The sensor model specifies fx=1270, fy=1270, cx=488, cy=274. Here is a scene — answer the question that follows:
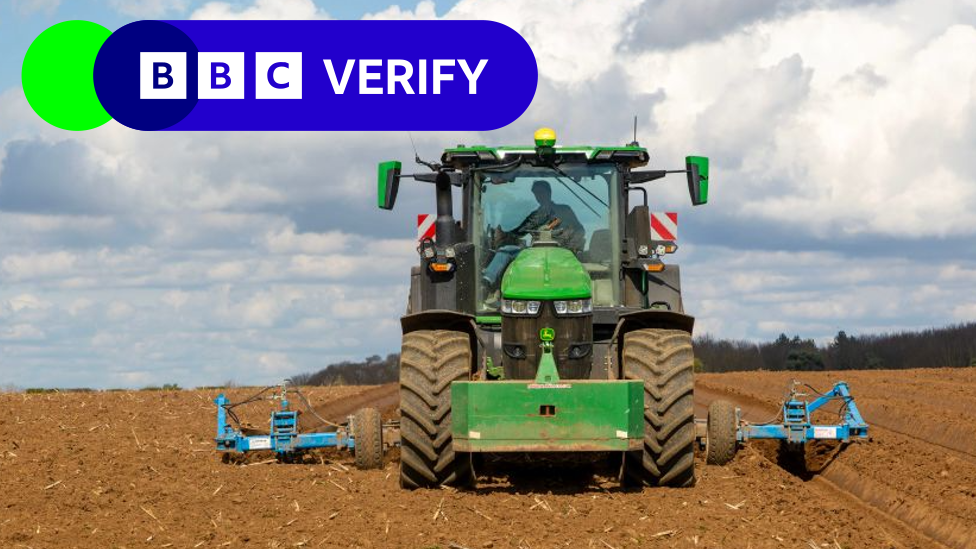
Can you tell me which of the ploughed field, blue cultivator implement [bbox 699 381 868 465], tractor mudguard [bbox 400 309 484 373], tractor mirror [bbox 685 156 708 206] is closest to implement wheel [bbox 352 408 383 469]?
the ploughed field

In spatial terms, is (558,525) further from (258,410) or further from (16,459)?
(258,410)

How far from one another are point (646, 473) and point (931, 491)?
129 inches

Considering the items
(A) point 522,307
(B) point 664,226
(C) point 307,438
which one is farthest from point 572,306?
(C) point 307,438

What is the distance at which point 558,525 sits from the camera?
954cm

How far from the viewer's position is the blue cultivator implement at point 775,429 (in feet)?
42.2

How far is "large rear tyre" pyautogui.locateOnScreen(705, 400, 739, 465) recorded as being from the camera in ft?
42.1

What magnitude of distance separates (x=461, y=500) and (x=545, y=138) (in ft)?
12.6

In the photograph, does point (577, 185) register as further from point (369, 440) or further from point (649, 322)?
point (369, 440)

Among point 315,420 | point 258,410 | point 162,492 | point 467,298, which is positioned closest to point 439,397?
point 467,298

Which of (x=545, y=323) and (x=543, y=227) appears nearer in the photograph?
(x=545, y=323)

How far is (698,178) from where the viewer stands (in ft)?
42.4

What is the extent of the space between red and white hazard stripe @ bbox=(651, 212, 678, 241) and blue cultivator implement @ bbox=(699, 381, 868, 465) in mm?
1793

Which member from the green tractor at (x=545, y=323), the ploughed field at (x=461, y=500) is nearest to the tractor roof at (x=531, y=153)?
the green tractor at (x=545, y=323)

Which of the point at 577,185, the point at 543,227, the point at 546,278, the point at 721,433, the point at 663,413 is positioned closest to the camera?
the point at 663,413
